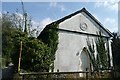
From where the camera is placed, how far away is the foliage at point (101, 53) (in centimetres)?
2159

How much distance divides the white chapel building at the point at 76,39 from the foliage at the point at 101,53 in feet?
1.61

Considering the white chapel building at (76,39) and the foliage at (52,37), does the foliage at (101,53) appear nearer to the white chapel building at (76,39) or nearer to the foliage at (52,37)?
the white chapel building at (76,39)

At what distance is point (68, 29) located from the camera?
20.6 m

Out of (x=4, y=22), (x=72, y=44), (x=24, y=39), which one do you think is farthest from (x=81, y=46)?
(x=4, y=22)

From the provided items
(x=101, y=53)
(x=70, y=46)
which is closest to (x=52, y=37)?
(x=70, y=46)

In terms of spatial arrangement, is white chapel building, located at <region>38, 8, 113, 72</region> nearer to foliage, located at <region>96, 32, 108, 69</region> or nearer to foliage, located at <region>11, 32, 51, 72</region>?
foliage, located at <region>96, 32, 108, 69</region>

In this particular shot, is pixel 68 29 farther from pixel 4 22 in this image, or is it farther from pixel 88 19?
pixel 4 22

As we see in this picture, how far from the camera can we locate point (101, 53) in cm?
2208

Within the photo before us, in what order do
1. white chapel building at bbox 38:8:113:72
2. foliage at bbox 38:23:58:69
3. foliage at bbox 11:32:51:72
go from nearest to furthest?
1. foliage at bbox 11:32:51:72
2. foliage at bbox 38:23:58:69
3. white chapel building at bbox 38:8:113:72

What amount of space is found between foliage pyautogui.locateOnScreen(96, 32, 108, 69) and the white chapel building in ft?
1.61

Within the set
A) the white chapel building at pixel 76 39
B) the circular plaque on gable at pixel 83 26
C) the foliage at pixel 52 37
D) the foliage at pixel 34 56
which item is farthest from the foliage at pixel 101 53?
the foliage at pixel 34 56

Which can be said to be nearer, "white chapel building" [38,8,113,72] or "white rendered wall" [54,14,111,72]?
"white rendered wall" [54,14,111,72]

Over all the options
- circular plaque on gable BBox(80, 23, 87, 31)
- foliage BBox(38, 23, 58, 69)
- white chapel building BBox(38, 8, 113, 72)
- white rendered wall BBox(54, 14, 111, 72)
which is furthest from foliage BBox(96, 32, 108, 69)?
foliage BBox(38, 23, 58, 69)

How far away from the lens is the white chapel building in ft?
64.8
